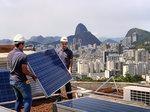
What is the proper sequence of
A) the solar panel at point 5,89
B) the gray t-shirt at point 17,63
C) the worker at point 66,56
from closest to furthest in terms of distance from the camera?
the gray t-shirt at point 17,63 → the solar panel at point 5,89 → the worker at point 66,56

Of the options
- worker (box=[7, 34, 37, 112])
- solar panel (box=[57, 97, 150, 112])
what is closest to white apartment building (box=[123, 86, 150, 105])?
solar panel (box=[57, 97, 150, 112])

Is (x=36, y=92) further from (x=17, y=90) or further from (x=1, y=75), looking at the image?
(x=17, y=90)

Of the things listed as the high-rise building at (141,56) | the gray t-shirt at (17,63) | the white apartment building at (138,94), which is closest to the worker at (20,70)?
the gray t-shirt at (17,63)

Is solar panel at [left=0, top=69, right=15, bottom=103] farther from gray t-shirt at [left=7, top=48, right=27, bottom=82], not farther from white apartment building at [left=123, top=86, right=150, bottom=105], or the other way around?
white apartment building at [left=123, top=86, right=150, bottom=105]

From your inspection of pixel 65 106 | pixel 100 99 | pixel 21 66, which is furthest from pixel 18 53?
pixel 100 99

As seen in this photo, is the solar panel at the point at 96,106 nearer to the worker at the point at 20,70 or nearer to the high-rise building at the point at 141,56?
the worker at the point at 20,70
